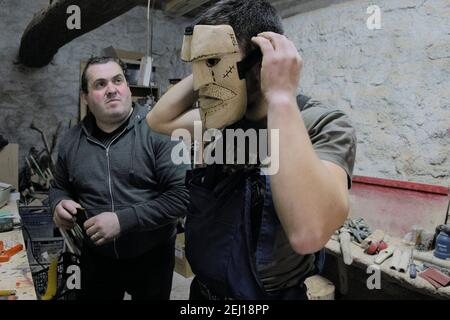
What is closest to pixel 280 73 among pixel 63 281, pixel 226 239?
pixel 226 239

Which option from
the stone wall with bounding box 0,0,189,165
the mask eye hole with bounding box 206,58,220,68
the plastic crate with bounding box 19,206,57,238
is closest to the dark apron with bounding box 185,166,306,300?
the mask eye hole with bounding box 206,58,220,68

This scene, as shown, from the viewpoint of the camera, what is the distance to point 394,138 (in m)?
2.64

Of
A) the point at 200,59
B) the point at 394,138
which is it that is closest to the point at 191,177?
the point at 200,59

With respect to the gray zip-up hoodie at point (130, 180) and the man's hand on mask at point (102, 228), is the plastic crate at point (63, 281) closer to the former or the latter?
the gray zip-up hoodie at point (130, 180)

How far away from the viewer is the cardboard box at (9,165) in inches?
148

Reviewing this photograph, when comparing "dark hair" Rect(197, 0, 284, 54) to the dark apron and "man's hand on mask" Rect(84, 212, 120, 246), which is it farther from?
"man's hand on mask" Rect(84, 212, 120, 246)

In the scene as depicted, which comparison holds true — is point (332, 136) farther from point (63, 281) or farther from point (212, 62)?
point (63, 281)

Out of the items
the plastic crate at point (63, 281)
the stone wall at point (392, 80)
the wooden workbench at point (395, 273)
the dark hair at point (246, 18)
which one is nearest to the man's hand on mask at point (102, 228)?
the plastic crate at point (63, 281)

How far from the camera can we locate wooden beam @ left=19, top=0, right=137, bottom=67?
2596 mm

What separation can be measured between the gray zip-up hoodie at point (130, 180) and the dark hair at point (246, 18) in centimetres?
104

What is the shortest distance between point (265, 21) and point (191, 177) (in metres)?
0.54

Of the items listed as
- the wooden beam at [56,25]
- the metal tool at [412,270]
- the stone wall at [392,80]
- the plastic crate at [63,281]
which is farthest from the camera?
the wooden beam at [56,25]

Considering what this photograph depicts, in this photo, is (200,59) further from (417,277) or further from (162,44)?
(162,44)

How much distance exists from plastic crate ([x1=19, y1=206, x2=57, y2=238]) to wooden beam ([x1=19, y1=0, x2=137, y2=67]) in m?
1.74
